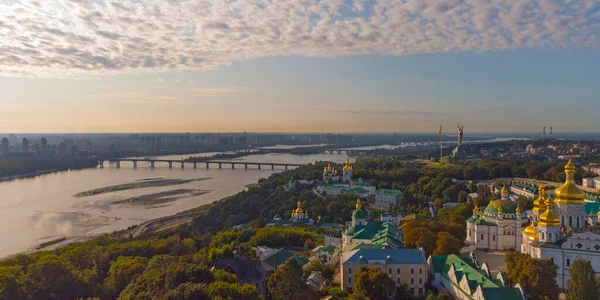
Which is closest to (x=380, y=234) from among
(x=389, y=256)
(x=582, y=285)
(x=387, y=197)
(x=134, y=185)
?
(x=389, y=256)

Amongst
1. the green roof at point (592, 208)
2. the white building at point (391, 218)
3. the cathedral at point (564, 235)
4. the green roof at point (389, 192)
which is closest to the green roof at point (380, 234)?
the cathedral at point (564, 235)

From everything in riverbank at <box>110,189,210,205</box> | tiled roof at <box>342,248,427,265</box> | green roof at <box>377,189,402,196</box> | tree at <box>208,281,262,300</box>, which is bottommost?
riverbank at <box>110,189,210,205</box>

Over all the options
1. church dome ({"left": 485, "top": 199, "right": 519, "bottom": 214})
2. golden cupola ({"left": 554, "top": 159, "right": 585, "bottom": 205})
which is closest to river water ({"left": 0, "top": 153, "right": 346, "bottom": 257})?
church dome ({"left": 485, "top": 199, "right": 519, "bottom": 214})

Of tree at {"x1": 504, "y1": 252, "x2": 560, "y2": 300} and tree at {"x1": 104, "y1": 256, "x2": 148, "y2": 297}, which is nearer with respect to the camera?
tree at {"x1": 504, "y1": 252, "x2": 560, "y2": 300}

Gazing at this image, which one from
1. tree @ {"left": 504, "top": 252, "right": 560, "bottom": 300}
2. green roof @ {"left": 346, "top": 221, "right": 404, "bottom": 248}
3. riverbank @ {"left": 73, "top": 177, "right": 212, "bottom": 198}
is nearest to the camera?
tree @ {"left": 504, "top": 252, "right": 560, "bottom": 300}

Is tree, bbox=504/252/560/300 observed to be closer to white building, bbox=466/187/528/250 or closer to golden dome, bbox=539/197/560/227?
golden dome, bbox=539/197/560/227

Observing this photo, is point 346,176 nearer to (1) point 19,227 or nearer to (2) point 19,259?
(1) point 19,227

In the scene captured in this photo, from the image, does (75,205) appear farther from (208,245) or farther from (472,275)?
(472,275)
